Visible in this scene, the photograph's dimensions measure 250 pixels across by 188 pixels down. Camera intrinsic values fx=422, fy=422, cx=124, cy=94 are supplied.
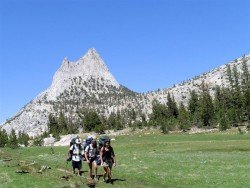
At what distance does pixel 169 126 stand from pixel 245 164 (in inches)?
4519

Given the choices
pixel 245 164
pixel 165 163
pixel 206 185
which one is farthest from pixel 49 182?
pixel 245 164

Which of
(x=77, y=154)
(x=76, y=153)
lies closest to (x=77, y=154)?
(x=77, y=154)

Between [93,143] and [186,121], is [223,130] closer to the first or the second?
[186,121]

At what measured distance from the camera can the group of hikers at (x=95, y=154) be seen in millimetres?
33125

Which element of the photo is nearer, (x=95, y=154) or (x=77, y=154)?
(x=95, y=154)

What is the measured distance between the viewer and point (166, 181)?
1337 inches

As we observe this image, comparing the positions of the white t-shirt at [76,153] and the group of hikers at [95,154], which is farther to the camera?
the white t-shirt at [76,153]

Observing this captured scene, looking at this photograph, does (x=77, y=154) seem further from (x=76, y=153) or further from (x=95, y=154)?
(x=95, y=154)

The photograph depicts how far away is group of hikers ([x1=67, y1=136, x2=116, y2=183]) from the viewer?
33.1 metres

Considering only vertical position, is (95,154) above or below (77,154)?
below

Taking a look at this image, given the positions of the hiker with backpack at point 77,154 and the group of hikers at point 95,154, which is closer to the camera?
the group of hikers at point 95,154

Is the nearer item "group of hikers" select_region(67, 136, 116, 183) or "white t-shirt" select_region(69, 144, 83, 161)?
"group of hikers" select_region(67, 136, 116, 183)

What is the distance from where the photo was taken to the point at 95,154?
115 ft

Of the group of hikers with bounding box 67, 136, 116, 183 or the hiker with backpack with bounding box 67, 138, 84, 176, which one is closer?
the group of hikers with bounding box 67, 136, 116, 183
